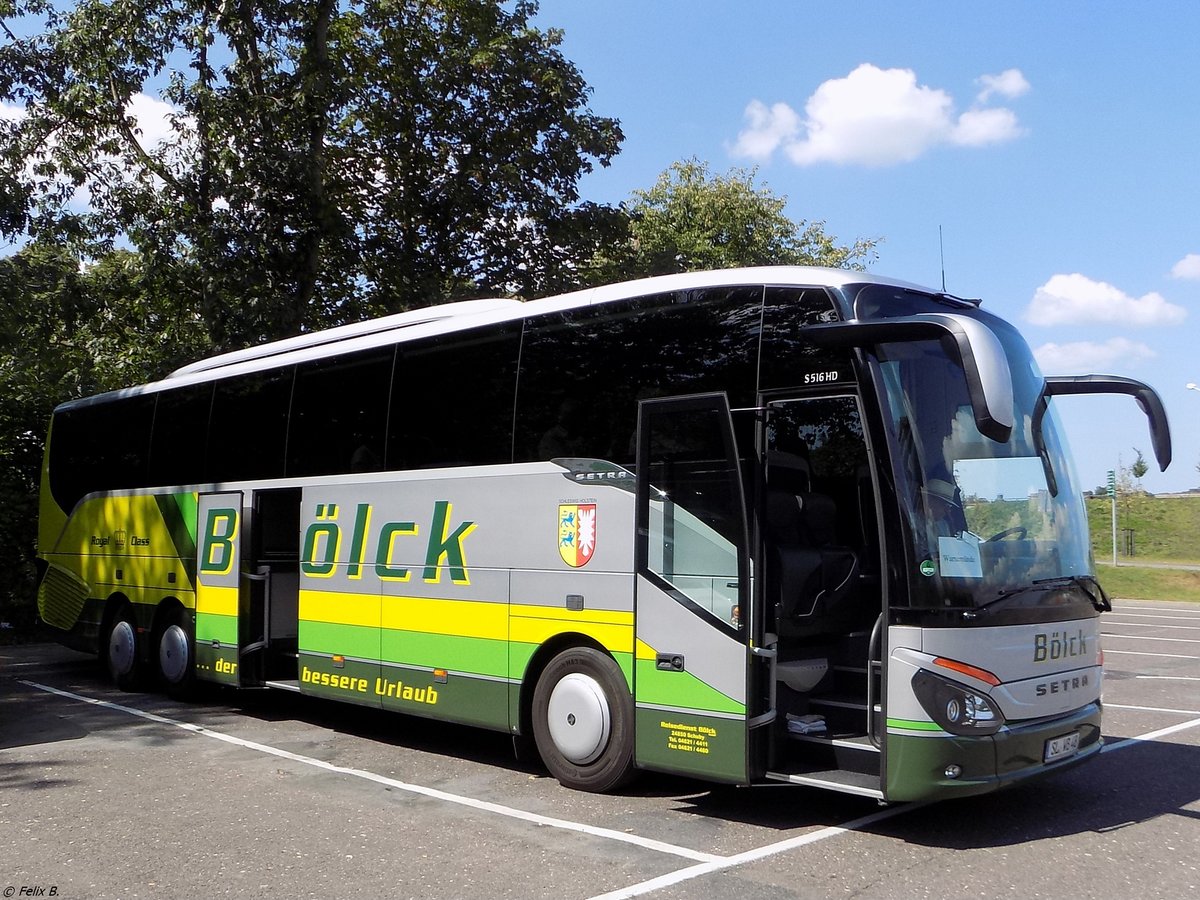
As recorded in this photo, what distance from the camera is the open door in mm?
6789

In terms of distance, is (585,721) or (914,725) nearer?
(914,725)

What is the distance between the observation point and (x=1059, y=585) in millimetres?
6789

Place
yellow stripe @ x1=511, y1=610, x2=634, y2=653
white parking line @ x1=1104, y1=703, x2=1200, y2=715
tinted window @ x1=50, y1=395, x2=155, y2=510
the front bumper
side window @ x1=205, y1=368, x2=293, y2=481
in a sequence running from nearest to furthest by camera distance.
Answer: the front bumper
yellow stripe @ x1=511, y1=610, x2=634, y2=653
side window @ x1=205, y1=368, x2=293, y2=481
white parking line @ x1=1104, y1=703, x2=1200, y2=715
tinted window @ x1=50, y1=395, x2=155, y2=510

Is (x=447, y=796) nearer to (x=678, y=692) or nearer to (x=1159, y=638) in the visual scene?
(x=678, y=692)

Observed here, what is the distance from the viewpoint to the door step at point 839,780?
20.4 ft

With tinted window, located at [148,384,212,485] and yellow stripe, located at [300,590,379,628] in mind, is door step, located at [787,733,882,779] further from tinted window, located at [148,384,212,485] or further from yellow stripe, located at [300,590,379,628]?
tinted window, located at [148,384,212,485]

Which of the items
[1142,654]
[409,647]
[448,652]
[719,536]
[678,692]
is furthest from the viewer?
[1142,654]

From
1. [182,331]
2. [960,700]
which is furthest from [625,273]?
[960,700]

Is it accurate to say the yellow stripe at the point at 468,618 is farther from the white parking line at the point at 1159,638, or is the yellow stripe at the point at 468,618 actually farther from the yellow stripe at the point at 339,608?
the white parking line at the point at 1159,638

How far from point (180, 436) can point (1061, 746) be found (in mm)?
9675

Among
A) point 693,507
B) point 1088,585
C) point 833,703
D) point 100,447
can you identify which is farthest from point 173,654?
point 1088,585

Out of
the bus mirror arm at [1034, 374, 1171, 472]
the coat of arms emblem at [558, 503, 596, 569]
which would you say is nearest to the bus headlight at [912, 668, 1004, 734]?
the bus mirror arm at [1034, 374, 1171, 472]

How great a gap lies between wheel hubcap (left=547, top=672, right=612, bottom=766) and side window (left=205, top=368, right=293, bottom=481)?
4.44m

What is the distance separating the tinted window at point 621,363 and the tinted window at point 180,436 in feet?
17.4
